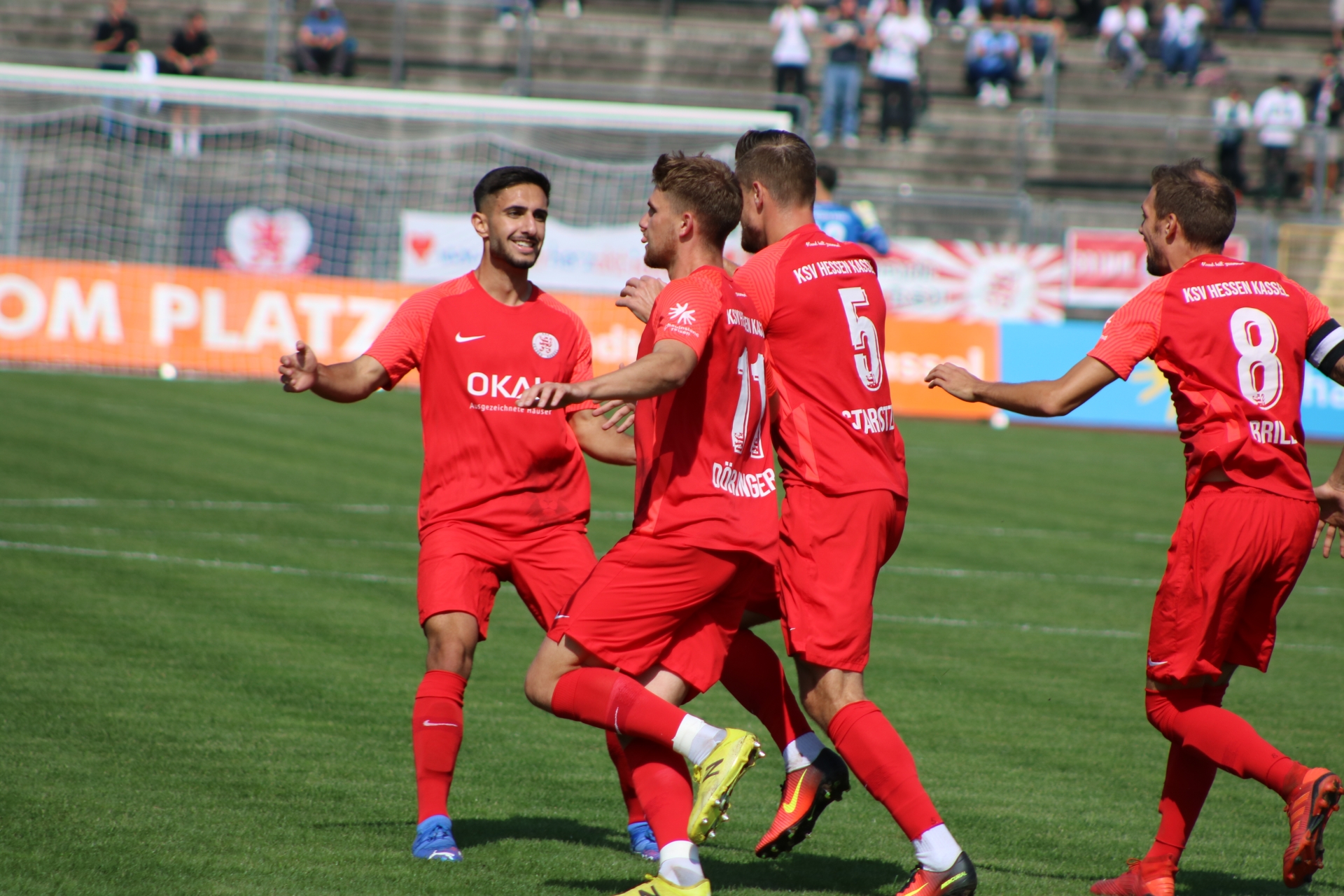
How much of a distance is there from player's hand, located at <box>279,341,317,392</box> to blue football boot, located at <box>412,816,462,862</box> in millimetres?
1487

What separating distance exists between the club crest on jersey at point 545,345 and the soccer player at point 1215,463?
5.09 ft

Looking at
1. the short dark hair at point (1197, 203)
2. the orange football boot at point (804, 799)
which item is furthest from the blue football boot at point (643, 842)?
the short dark hair at point (1197, 203)

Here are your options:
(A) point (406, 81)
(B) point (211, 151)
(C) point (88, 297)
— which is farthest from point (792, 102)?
(C) point (88, 297)

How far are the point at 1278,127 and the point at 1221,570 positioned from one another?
25108 millimetres

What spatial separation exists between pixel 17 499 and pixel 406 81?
19.4m

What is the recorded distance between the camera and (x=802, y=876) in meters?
5.22

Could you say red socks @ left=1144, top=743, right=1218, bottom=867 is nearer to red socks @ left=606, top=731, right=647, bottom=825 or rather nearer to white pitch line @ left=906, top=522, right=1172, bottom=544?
red socks @ left=606, top=731, right=647, bottom=825

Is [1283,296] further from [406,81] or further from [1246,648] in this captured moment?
[406,81]

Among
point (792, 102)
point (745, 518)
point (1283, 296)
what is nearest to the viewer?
point (745, 518)

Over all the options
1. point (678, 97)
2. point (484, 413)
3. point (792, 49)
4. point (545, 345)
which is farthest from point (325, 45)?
point (484, 413)

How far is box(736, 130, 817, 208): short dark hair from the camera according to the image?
513 centimetres

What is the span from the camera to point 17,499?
12.0 m

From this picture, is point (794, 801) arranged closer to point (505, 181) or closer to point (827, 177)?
point (505, 181)

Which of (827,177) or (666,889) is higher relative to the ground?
(827,177)
